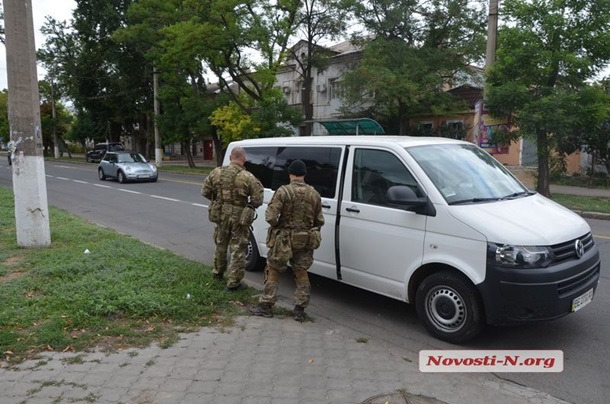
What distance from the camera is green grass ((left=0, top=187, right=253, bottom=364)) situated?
4.21 meters

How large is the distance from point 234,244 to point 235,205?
46 cm

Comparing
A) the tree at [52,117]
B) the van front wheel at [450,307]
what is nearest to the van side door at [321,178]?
the van front wheel at [450,307]

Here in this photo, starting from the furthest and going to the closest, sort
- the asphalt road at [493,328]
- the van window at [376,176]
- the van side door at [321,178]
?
the van side door at [321,178] < the van window at [376,176] < the asphalt road at [493,328]

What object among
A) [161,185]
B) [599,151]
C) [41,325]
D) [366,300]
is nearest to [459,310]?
[366,300]

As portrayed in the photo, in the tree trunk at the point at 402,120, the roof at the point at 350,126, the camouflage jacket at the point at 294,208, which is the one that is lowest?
the camouflage jacket at the point at 294,208

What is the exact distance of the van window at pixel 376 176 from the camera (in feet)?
15.9

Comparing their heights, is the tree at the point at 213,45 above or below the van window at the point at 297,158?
above

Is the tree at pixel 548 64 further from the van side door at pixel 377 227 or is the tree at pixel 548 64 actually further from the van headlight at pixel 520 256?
the van headlight at pixel 520 256

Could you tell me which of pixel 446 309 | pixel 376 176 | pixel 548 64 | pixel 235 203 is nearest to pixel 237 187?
pixel 235 203

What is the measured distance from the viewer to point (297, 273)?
490cm

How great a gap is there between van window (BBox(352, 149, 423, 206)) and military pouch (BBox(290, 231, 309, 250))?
76 centimetres

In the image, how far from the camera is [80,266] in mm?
6207

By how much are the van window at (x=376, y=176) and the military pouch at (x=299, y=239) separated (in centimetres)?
76

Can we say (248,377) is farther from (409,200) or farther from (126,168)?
(126,168)
